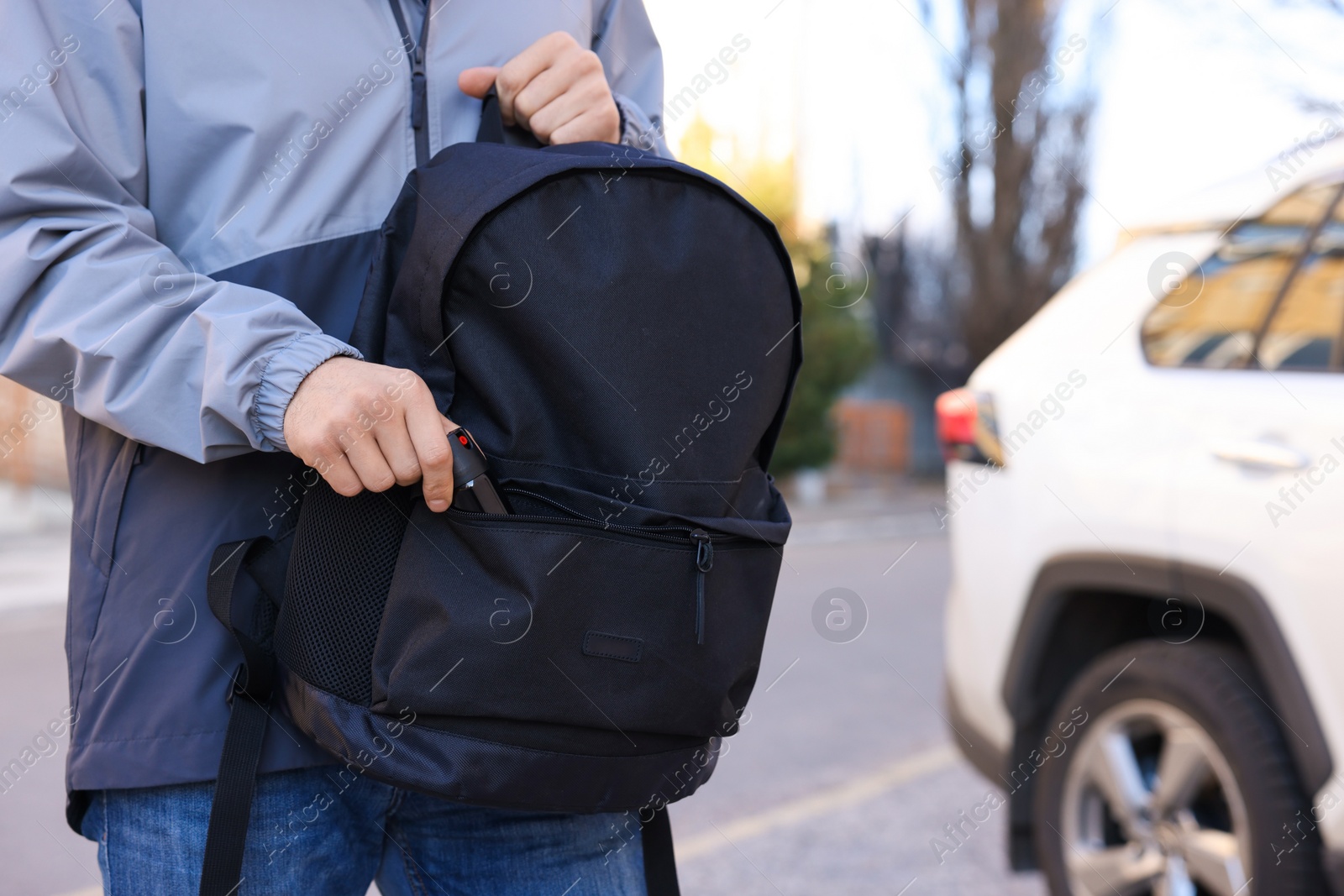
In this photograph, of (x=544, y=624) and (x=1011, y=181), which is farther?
(x=1011, y=181)

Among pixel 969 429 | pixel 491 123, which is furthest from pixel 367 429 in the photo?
pixel 969 429

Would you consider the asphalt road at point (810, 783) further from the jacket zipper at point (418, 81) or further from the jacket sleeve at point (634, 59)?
the jacket zipper at point (418, 81)

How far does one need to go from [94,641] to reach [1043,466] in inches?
88.8

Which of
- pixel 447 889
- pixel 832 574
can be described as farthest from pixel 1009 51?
pixel 447 889

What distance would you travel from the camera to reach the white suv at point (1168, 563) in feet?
6.93

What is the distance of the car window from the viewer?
7.61 ft

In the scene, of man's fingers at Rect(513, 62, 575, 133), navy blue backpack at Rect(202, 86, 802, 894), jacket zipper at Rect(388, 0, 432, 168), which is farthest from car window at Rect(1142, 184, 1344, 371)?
jacket zipper at Rect(388, 0, 432, 168)

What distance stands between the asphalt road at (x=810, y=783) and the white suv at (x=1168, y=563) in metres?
0.54

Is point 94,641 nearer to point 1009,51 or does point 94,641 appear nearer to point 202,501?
point 202,501

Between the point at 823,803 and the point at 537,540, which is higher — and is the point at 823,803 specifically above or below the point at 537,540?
below

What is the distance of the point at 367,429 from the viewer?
3.42 ft

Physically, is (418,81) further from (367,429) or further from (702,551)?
(702,551)

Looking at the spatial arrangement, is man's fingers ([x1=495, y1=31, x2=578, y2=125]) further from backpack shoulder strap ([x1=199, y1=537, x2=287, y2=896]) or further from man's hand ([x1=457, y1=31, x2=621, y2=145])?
backpack shoulder strap ([x1=199, y1=537, x2=287, y2=896])

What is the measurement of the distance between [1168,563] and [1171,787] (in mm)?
502
